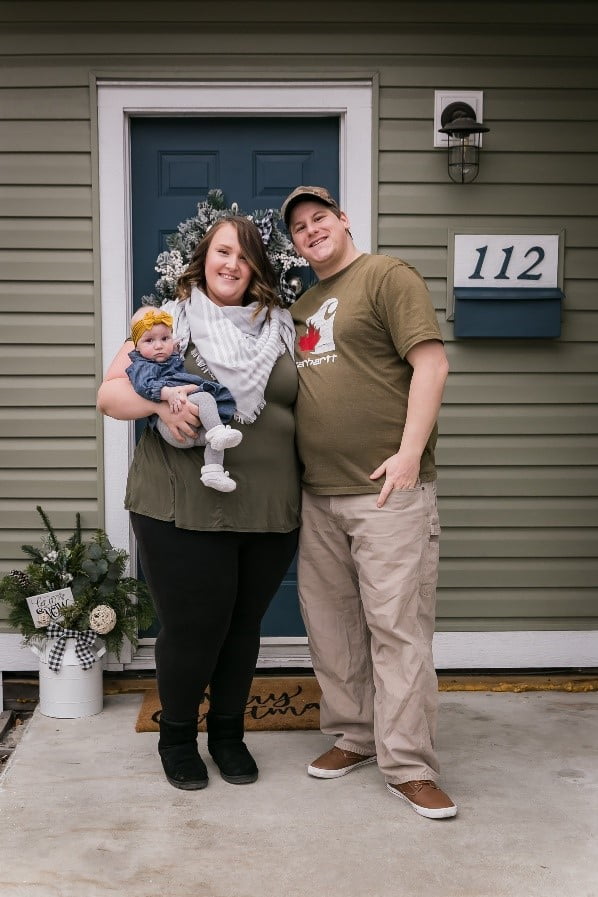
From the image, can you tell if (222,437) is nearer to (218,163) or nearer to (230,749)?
(230,749)

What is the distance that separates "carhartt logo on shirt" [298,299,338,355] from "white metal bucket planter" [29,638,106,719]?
57.2 inches

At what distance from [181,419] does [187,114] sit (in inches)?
63.9

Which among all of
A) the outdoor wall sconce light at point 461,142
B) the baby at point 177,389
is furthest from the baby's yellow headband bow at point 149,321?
the outdoor wall sconce light at point 461,142

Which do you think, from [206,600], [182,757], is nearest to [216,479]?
[206,600]

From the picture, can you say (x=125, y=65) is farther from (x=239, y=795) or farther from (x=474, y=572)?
(x=239, y=795)

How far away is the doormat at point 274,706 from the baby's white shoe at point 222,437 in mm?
1244

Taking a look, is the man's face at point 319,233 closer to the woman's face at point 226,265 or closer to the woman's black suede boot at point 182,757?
the woman's face at point 226,265

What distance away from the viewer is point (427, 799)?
2.56 m

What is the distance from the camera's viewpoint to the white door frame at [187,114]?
3.51 metres

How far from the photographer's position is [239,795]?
270 centimetres

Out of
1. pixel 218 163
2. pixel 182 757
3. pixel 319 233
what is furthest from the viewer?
pixel 218 163

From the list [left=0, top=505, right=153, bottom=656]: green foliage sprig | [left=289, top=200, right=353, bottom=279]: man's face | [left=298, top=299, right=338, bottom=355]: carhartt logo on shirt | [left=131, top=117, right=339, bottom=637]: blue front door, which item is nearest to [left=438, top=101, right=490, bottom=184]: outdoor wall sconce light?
[left=131, top=117, right=339, bottom=637]: blue front door

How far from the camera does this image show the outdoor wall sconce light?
3.40m

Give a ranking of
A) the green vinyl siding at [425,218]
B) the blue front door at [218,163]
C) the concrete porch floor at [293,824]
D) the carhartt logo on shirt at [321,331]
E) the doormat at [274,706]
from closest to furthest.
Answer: the concrete porch floor at [293,824], the carhartt logo on shirt at [321,331], the doormat at [274,706], the green vinyl siding at [425,218], the blue front door at [218,163]
